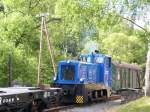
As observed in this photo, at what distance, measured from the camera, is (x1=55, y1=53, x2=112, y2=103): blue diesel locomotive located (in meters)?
25.7

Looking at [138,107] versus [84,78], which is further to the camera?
[84,78]

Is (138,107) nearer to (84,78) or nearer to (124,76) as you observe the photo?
(84,78)

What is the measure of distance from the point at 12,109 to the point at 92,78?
11.0 metres

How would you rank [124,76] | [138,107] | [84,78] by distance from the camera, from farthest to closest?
[124,76], [84,78], [138,107]

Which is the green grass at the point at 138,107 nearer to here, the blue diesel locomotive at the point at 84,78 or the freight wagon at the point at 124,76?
the blue diesel locomotive at the point at 84,78

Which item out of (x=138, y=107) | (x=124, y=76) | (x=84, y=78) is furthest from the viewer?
(x=124, y=76)

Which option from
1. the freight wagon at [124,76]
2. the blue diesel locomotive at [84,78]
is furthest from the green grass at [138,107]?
the freight wagon at [124,76]

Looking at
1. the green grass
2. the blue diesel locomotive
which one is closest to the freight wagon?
the blue diesel locomotive

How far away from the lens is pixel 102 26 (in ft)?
85.5

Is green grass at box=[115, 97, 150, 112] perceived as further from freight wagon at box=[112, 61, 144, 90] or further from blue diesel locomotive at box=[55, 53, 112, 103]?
freight wagon at box=[112, 61, 144, 90]

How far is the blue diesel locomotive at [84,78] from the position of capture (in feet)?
84.2

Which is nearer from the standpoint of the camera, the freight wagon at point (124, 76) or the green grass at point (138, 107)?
the green grass at point (138, 107)

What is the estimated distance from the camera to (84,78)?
87.2 ft

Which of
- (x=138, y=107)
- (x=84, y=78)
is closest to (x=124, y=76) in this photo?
(x=84, y=78)
